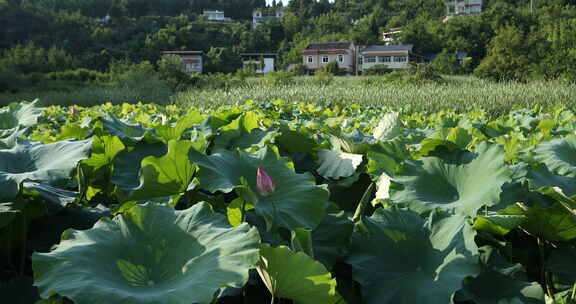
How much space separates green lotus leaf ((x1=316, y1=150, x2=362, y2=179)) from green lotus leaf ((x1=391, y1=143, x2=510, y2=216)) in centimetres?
17

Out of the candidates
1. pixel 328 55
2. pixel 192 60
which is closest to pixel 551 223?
pixel 192 60

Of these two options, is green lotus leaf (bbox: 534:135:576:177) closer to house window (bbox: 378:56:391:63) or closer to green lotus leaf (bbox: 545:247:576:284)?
green lotus leaf (bbox: 545:247:576:284)

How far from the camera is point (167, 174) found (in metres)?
0.90

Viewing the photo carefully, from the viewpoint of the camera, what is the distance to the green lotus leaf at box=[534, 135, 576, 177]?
1163mm

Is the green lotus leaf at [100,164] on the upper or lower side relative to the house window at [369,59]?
lower

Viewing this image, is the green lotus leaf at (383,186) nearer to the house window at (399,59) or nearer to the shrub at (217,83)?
the shrub at (217,83)

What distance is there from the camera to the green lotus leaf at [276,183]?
31.9 inches

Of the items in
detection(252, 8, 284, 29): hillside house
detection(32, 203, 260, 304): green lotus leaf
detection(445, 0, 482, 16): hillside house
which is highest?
detection(252, 8, 284, 29): hillside house

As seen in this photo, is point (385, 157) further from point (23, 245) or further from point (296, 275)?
point (23, 245)

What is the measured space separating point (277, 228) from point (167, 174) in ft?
0.84

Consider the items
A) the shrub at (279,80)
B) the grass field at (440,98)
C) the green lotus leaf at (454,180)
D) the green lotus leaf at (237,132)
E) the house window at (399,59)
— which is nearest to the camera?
the green lotus leaf at (454,180)

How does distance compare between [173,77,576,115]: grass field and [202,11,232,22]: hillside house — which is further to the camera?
[202,11,232,22]: hillside house

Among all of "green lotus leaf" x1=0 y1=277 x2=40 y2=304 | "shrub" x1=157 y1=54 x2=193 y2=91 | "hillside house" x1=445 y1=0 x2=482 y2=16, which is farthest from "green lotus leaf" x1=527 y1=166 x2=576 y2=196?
"hillside house" x1=445 y1=0 x2=482 y2=16

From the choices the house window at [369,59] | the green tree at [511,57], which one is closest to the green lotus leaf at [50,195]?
the green tree at [511,57]
